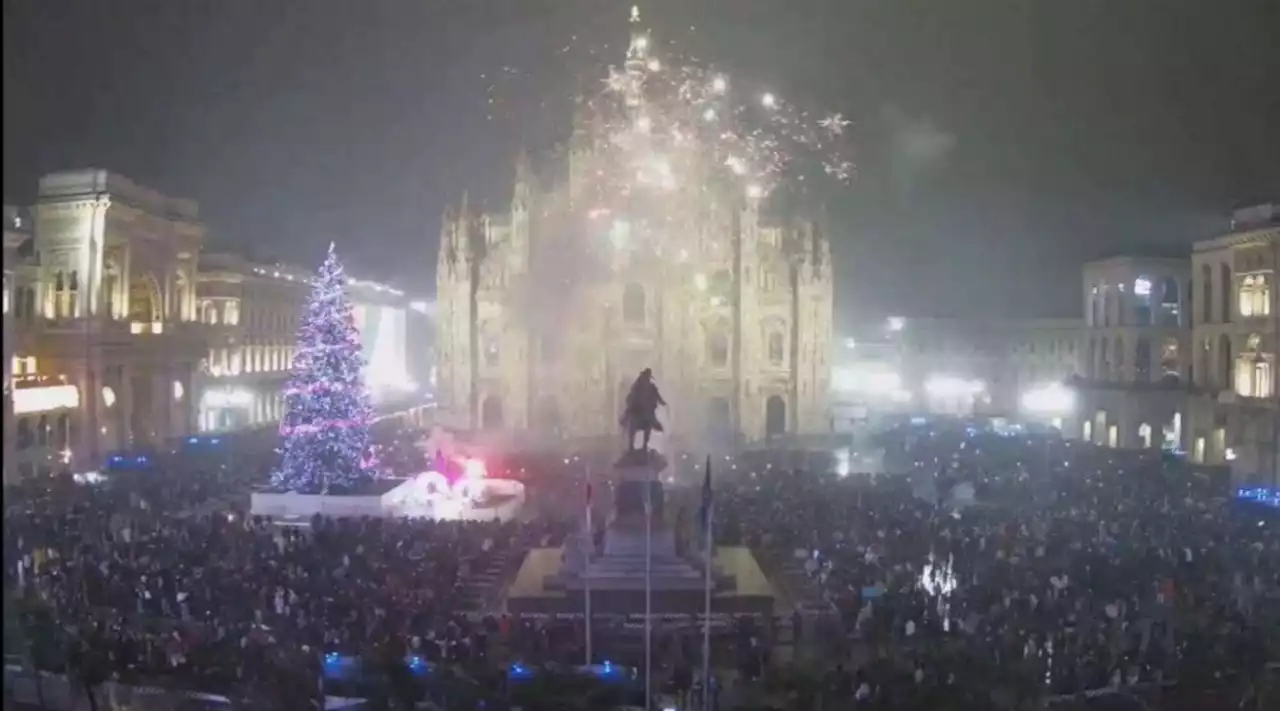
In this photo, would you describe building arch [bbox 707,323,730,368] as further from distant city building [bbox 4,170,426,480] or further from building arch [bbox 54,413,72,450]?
building arch [bbox 54,413,72,450]

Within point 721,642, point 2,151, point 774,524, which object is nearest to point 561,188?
point 774,524

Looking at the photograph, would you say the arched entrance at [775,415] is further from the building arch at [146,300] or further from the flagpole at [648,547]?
the flagpole at [648,547]

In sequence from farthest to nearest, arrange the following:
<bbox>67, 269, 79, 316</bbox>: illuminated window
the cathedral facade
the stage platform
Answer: the cathedral facade → <bbox>67, 269, 79, 316</bbox>: illuminated window → the stage platform

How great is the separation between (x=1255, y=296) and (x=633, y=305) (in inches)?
903

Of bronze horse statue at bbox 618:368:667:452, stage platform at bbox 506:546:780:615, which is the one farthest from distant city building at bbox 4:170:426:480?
bronze horse statue at bbox 618:368:667:452

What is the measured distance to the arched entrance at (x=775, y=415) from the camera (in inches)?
1972

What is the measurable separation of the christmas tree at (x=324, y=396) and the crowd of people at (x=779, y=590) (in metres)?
1.98

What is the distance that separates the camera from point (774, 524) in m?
24.3

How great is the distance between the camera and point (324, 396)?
98.2ft

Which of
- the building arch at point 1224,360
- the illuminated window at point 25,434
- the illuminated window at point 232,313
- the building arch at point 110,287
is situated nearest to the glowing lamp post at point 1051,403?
the building arch at point 1224,360

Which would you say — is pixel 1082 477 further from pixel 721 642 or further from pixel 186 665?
pixel 186 665

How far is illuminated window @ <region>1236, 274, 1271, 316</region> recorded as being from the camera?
1433 inches

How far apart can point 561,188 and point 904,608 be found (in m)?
35.4

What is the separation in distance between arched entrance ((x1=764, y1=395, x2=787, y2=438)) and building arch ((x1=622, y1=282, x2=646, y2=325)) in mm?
6397
